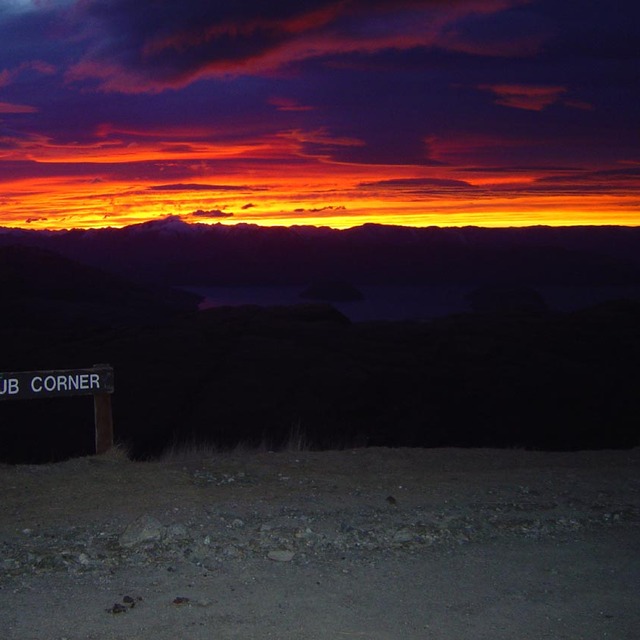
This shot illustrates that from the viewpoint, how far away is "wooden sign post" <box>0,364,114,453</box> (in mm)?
8484

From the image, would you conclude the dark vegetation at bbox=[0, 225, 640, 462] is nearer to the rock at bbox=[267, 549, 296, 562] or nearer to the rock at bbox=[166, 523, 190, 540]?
the rock at bbox=[166, 523, 190, 540]

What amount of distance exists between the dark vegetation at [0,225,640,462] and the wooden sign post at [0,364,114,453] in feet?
28.0

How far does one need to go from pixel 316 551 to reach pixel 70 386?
13.9ft

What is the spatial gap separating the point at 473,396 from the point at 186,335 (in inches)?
528

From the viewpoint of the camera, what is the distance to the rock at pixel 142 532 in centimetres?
575

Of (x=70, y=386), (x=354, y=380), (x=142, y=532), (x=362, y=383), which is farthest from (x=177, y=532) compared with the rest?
(x=354, y=380)

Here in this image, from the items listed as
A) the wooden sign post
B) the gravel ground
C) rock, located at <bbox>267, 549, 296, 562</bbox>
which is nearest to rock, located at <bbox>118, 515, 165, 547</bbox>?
the gravel ground

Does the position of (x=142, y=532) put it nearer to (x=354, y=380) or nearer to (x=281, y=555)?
(x=281, y=555)

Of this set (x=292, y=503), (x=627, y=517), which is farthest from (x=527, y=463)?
(x=292, y=503)

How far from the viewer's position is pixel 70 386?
28.7 ft

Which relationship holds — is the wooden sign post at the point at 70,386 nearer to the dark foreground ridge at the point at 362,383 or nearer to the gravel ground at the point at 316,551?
the gravel ground at the point at 316,551

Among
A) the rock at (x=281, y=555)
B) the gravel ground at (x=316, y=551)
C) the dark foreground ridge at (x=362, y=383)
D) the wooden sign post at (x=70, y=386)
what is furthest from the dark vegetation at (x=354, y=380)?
the rock at (x=281, y=555)

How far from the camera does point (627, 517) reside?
6.67 metres

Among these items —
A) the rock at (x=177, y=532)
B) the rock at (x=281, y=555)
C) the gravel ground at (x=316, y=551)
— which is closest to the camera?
the gravel ground at (x=316, y=551)
